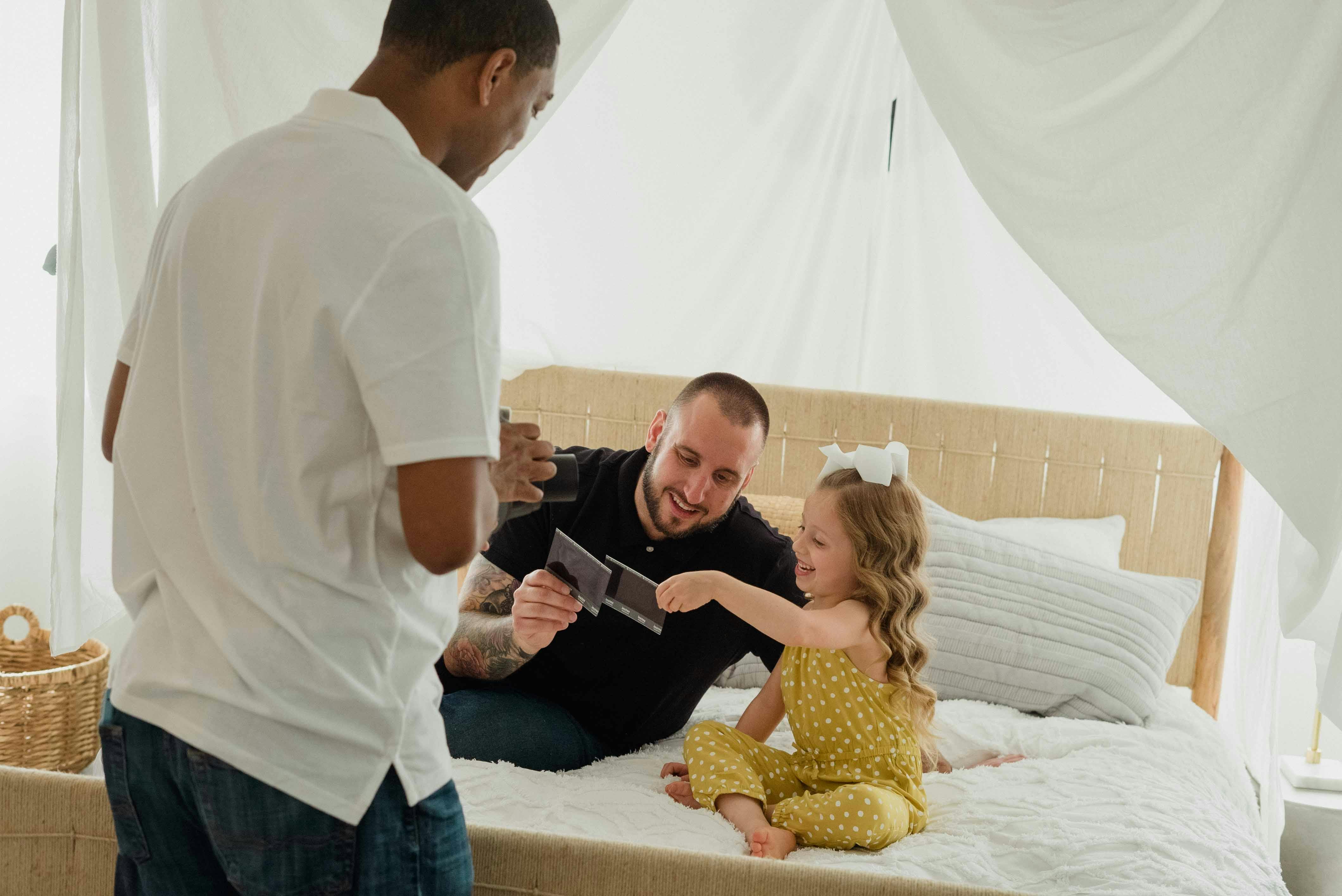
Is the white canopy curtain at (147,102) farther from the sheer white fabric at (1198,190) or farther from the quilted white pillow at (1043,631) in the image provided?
the quilted white pillow at (1043,631)

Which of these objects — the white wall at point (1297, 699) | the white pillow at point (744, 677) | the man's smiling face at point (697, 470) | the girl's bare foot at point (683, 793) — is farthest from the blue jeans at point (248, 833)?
the white wall at point (1297, 699)

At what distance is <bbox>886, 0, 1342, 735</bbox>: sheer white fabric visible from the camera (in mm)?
1665

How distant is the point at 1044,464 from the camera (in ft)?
9.04

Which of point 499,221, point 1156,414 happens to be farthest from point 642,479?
point 1156,414

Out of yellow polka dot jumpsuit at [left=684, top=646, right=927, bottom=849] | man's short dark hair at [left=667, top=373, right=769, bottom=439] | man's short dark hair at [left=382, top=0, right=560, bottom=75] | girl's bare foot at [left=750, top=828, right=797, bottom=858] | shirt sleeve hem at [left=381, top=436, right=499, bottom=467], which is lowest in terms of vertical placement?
girl's bare foot at [left=750, top=828, right=797, bottom=858]

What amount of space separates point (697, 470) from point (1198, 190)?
A: 0.91 m

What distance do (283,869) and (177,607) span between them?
8.6 inches

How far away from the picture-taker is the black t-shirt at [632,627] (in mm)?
1893

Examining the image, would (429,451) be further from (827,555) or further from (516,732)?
(827,555)

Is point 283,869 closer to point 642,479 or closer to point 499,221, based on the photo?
point 642,479

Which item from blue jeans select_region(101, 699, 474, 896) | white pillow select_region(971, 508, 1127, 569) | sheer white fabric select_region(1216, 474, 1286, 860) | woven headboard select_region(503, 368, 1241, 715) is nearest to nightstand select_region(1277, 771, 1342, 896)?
sheer white fabric select_region(1216, 474, 1286, 860)

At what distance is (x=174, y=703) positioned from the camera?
84 centimetres

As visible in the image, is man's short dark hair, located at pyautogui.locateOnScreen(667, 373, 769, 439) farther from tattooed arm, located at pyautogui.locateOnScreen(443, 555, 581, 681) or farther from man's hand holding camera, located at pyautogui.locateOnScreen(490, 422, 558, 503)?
man's hand holding camera, located at pyautogui.locateOnScreen(490, 422, 558, 503)

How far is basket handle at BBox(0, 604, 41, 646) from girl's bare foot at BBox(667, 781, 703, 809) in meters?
1.60
